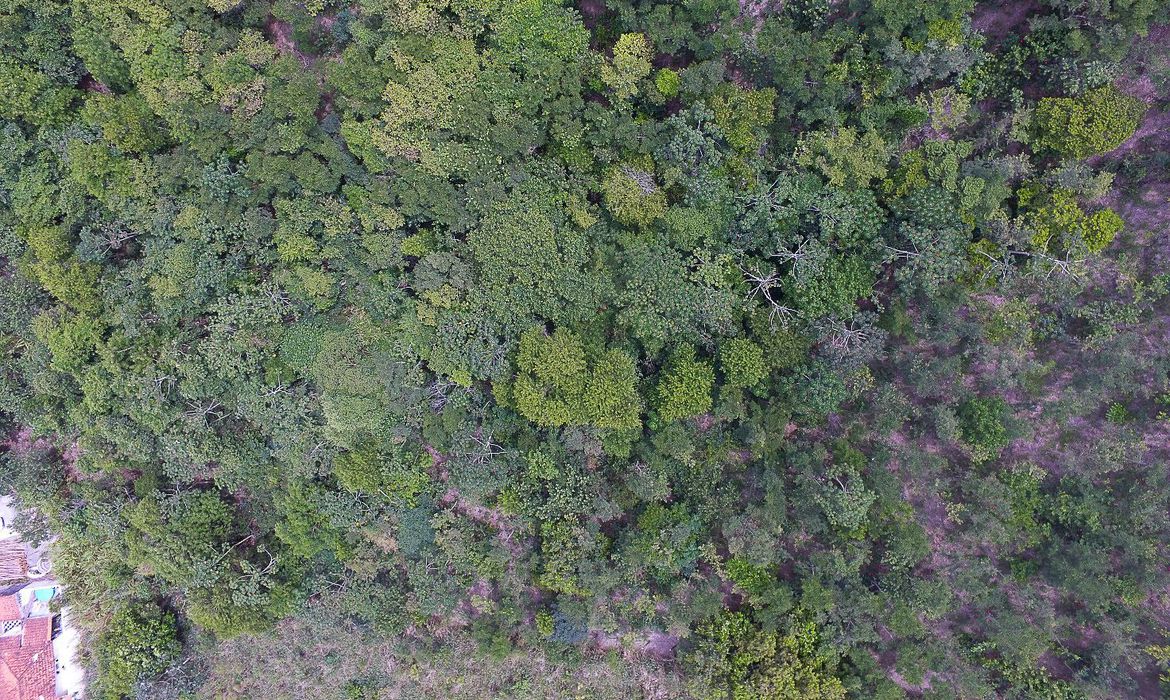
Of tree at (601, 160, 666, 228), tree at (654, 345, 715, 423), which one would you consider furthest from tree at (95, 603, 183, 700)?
tree at (601, 160, 666, 228)

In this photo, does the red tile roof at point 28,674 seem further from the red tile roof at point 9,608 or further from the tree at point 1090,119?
the tree at point 1090,119

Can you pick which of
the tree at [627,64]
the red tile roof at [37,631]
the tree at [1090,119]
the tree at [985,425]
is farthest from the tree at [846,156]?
the red tile roof at [37,631]

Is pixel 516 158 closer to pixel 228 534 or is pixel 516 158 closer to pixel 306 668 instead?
pixel 228 534

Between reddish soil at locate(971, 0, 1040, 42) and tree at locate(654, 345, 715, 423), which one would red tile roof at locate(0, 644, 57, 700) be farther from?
reddish soil at locate(971, 0, 1040, 42)

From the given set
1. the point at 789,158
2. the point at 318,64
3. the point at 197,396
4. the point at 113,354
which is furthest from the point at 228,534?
the point at 789,158

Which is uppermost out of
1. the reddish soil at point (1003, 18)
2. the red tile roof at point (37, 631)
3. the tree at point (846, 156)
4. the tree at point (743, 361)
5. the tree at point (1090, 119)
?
the reddish soil at point (1003, 18)

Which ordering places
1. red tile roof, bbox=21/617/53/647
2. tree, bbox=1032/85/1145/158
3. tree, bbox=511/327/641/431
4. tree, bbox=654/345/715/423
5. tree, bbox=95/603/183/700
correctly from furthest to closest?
red tile roof, bbox=21/617/53/647, tree, bbox=95/603/183/700, tree, bbox=654/345/715/423, tree, bbox=511/327/641/431, tree, bbox=1032/85/1145/158

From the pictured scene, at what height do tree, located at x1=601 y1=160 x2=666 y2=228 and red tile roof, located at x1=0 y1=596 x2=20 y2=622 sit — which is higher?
tree, located at x1=601 y1=160 x2=666 y2=228
